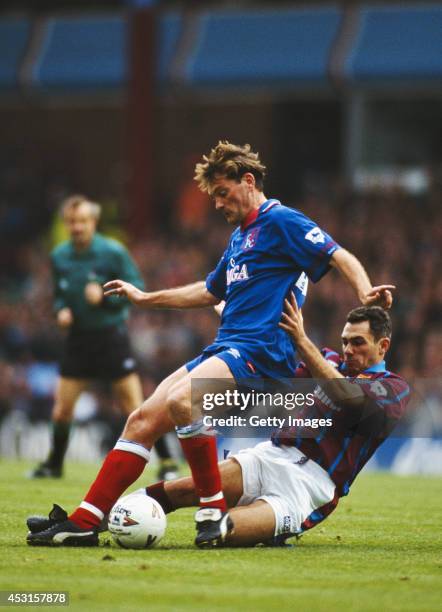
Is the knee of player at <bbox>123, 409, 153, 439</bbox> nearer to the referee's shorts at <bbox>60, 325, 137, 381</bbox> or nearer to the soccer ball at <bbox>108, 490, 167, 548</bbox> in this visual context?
the soccer ball at <bbox>108, 490, 167, 548</bbox>

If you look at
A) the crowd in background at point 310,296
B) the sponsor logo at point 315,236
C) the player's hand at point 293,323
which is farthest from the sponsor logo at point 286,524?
the crowd in background at point 310,296

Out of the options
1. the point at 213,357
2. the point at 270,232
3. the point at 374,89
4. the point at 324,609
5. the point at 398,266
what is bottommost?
the point at 324,609

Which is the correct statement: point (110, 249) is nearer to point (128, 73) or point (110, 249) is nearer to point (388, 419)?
point (388, 419)

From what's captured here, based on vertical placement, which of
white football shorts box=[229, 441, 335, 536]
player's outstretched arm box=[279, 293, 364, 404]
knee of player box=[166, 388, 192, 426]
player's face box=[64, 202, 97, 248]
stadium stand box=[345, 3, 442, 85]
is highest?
stadium stand box=[345, 3, 442, 85]

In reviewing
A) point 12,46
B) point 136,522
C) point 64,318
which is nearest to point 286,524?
point 136,522

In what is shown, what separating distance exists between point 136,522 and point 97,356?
16.2 feet

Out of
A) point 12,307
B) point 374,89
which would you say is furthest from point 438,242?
point 12,307

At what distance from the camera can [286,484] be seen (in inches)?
280

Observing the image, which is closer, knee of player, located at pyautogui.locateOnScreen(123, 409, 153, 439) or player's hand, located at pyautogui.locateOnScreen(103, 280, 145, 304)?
knee of player, located at pyautogui.locateOnScreen(123, 409, 153, 439)

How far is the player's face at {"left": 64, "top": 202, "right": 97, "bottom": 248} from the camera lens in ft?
38.4

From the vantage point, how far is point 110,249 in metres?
11.8

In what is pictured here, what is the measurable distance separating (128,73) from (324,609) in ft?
61.6

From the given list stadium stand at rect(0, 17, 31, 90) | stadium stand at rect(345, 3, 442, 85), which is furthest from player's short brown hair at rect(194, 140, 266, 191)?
stadium stand at rect(0, 17, 31, 90)

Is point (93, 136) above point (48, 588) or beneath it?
above
